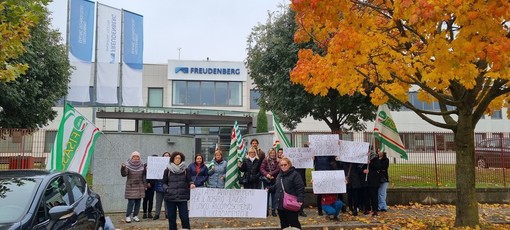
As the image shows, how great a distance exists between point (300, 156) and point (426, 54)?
442 cm

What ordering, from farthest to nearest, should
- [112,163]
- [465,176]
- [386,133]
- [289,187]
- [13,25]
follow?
[112,163] → [386,133] → [13,25] → [465,176] → [289,187]

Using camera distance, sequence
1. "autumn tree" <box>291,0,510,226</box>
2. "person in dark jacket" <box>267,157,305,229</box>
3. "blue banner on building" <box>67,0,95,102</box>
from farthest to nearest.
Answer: "blue banner on building" <box>67,0,95,102</box>
"person in dark jacket" <box>267,157,305,229</box>
"autumn tree" <box>291,0,510,226</box>

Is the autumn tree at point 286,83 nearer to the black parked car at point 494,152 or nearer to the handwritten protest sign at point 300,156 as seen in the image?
the black parked car at point 494,152

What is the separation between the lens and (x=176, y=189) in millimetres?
8188

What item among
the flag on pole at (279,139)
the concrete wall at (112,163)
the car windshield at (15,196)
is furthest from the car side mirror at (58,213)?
the flag on pole at (279,139)

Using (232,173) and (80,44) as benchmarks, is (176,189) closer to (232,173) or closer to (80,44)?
(232,173)

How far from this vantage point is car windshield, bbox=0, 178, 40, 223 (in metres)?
4.82

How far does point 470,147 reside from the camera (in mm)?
8586

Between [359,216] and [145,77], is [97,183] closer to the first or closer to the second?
[359,216]

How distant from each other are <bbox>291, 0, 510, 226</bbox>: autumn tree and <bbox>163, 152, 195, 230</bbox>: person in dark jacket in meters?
3.34

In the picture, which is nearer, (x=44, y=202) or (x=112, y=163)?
(x=44, y=202)

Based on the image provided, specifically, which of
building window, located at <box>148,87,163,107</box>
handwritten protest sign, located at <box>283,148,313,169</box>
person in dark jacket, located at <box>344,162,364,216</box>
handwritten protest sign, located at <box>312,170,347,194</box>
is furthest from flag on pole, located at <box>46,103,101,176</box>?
building window, located at <box>148,87,163,107</box>

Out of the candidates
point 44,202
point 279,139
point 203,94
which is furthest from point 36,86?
point 203,94

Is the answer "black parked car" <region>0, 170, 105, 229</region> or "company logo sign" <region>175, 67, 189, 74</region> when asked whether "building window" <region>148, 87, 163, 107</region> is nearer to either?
"company logo sign" <region>175, 67, 189, 74</region>
